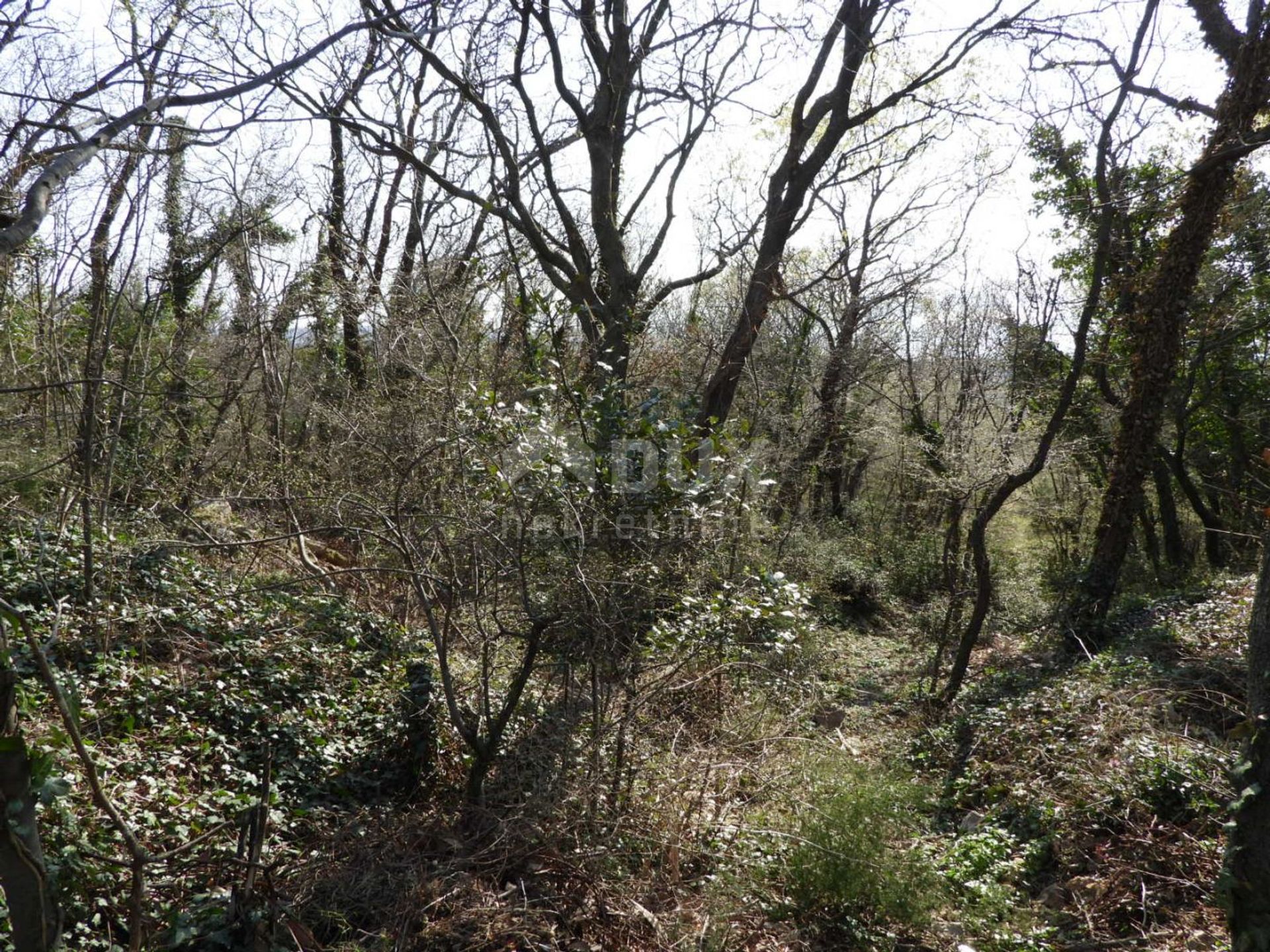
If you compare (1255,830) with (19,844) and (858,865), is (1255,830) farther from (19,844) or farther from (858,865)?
(19,844)

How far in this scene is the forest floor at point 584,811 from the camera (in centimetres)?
371

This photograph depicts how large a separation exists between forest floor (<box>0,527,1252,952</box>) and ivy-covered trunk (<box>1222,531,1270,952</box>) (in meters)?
0.14

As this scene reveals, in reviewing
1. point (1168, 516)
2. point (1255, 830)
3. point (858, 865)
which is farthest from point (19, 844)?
point (1168, 516)

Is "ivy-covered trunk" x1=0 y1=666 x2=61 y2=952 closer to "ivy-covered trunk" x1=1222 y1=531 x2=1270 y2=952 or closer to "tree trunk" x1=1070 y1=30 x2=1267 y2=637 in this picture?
"ivy-covered trunk" x1=1222 y1=531 x2=1270 y2=952

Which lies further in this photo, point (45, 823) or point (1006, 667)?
point (1006, 667)

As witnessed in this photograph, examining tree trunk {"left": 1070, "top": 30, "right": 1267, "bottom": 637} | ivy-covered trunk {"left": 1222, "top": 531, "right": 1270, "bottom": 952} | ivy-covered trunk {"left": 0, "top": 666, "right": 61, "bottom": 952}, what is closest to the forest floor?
ivy-covered trunk {"left": 1222, "top": 531, "right": 1270, "bottom": 952}

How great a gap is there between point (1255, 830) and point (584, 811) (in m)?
3.02

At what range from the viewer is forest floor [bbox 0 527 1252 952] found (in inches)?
146

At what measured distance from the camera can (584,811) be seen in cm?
425

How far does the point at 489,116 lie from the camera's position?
8125mm

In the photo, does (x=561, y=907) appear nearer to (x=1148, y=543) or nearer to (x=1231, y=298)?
(x=1231, y=298)

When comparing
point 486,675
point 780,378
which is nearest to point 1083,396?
point 780,378

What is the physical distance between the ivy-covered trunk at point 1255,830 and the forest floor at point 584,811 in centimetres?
14

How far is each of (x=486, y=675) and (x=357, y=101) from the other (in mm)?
6313
